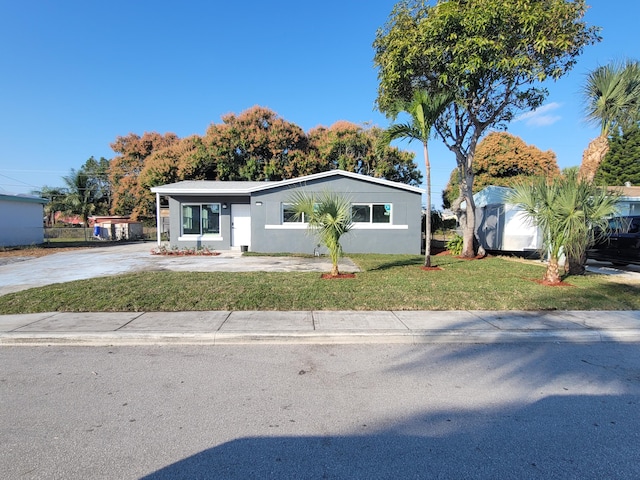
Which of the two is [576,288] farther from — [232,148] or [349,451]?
[232,148]

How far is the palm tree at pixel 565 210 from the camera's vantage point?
8.70m

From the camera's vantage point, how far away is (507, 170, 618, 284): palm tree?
870 cm

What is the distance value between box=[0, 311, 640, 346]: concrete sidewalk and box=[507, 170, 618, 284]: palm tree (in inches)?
102

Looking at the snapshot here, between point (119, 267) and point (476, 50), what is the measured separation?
13144 millimetres

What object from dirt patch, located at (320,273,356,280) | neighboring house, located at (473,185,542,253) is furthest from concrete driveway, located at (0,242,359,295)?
neighboring house, located at (473,185,542,253)

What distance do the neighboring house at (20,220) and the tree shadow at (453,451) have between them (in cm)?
2492

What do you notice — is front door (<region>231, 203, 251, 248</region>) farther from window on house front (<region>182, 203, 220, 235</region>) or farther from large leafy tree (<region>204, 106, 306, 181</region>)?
large leafy tree (<region>204, 106, 306, 181</region>)

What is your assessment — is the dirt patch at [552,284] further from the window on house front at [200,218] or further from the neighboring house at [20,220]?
the neighboring house at [20,220]

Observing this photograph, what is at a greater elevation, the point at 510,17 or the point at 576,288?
the point at 510,17

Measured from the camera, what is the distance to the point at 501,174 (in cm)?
3297

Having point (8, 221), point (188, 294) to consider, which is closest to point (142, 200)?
point (8, 221)

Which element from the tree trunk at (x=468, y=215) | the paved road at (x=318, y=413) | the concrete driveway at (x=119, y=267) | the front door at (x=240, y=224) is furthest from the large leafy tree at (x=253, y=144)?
the paved road at (x=318, y=413)

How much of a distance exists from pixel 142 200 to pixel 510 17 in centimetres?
3034

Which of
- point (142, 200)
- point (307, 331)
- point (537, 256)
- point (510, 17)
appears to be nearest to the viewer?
point (307, 331)
